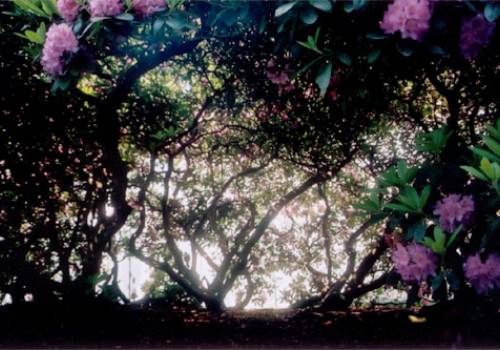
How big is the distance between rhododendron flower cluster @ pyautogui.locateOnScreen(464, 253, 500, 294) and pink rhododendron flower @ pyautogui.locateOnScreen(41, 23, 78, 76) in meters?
1.99

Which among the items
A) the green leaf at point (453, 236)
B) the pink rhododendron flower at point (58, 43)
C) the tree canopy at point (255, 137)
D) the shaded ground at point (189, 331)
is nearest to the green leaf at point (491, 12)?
the tree canopy at point (255, 137)

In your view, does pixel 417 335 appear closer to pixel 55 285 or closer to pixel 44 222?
pixel 55 285

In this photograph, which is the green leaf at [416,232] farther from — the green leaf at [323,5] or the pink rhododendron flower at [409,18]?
the green leaf at [323,5]

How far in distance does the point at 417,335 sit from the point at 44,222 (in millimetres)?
3687

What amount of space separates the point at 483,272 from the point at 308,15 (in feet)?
4.23

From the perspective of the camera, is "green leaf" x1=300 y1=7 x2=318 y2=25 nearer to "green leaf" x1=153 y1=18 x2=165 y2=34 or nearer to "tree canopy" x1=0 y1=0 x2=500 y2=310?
"tree canopy" x1=0 y1=0 x2=500 y2=310

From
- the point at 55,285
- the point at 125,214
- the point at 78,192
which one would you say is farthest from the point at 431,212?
the point at 78,192

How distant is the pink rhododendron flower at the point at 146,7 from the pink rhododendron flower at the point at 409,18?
1.11 meters

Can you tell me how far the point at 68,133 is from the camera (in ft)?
14.9

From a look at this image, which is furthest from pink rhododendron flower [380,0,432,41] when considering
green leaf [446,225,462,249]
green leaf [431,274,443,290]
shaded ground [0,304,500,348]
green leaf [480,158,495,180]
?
shaded ground [0,304,500,348]

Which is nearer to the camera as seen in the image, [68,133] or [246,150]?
[68,133]

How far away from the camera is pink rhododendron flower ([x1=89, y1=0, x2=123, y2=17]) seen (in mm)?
2156

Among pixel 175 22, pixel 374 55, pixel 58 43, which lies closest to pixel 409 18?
pixel 374 55

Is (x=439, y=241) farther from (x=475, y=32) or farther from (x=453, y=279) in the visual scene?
(x=475, y=32)
